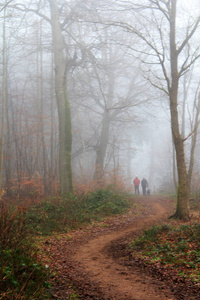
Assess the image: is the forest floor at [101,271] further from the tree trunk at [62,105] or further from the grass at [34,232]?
the tree trunk at [62,105]

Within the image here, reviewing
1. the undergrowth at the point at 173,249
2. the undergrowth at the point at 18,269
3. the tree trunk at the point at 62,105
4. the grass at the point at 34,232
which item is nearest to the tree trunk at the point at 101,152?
the tree trunk at the point at 62,105

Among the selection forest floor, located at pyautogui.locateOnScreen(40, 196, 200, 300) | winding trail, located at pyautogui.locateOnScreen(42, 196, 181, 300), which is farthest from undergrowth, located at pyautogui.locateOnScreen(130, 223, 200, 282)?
winding trail, located at pyautogui.locateOnScreen(42, 196, 181, 300)

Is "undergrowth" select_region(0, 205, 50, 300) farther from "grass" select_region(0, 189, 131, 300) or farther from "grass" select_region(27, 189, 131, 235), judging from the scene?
"grass" select_region(27, 189, 131, 235)

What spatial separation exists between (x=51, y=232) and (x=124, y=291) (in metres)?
4.54

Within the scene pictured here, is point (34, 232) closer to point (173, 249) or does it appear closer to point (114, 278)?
point (114, 278)

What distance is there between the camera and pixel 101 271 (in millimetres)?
5457

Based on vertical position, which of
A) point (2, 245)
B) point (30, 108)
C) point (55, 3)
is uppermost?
point (55, 3)

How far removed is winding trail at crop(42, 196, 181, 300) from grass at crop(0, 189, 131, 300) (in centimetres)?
42

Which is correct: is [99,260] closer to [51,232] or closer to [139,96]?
[51,232]

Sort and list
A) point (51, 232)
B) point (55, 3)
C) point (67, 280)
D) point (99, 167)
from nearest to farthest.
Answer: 1. point (67, 280)
2. point (51, 232)
3. point (55, 3)
4. point (99, 167)

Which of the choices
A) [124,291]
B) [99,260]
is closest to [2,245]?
[124,291]

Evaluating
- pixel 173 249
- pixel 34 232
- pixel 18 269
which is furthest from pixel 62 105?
pixel 18 269

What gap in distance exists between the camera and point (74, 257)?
257 inches

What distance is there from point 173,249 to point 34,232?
11.2 ft
